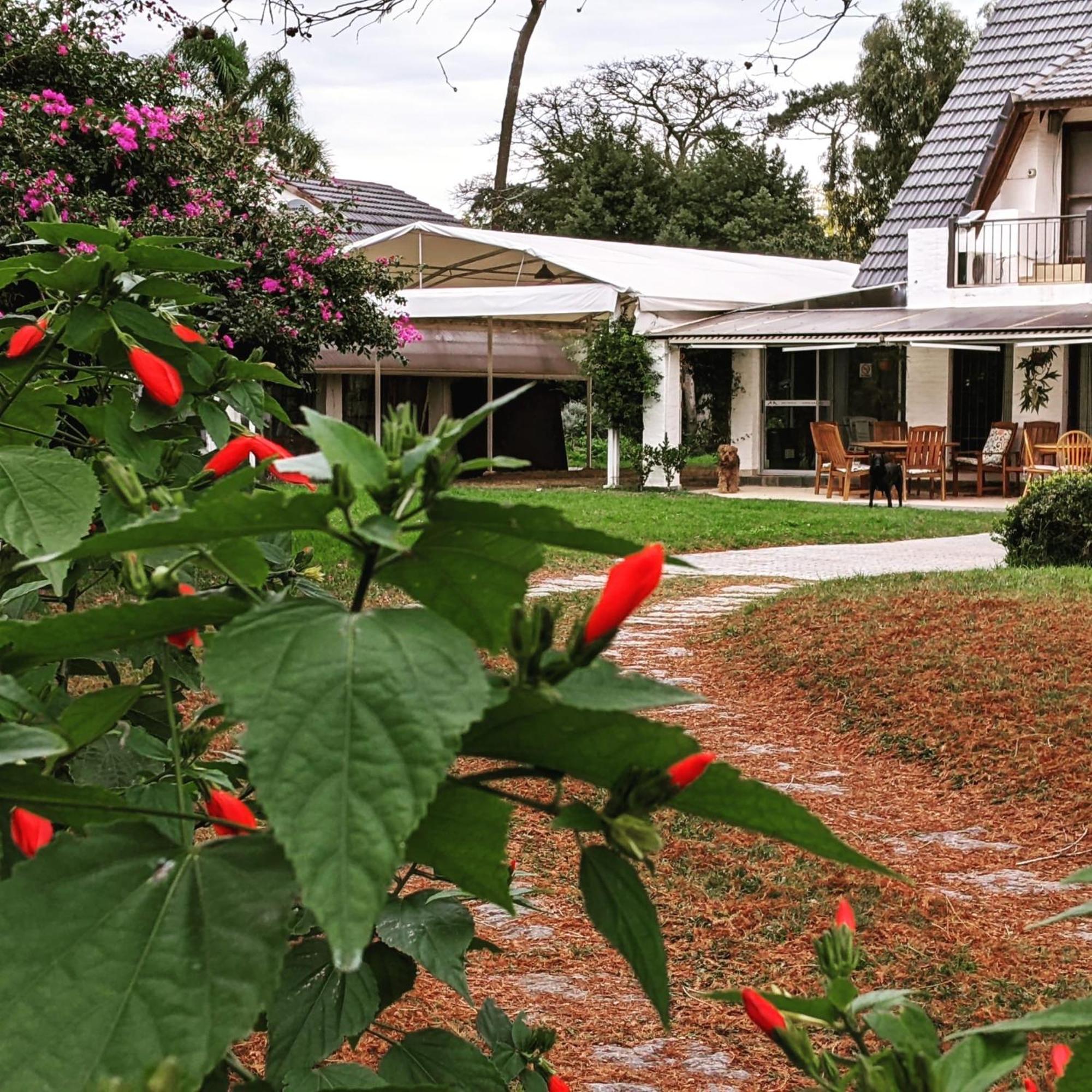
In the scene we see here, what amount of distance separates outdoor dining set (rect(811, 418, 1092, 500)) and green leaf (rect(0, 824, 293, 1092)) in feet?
66.0

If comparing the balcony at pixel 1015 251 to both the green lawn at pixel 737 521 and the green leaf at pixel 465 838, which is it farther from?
the green leaf at pixel 465 838

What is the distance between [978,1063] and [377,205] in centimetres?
3120

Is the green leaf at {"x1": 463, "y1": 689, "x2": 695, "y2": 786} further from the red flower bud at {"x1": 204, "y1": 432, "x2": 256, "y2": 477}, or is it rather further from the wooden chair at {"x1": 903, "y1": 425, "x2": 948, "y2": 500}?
the wooden chair at {"x1": 903, "y1": 425, "x2": 948, "y2": 500}

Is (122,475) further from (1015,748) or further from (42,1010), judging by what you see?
(1015,748)

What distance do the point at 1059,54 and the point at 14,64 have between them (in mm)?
16630

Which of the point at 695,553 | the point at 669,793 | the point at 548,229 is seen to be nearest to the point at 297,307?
the point at 695,553

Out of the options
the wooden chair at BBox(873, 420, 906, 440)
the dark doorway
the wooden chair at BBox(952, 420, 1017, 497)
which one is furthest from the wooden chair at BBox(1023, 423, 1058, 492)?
the wooden chair at BBox(873, 420, 906, 440)

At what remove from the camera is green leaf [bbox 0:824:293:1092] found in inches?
26.5

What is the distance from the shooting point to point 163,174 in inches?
492

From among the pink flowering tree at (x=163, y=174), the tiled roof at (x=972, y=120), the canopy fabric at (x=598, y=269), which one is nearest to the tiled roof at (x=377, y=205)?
the canopy fabric at (x=598, y=269)

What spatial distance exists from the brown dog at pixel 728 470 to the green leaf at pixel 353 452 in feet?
70.5

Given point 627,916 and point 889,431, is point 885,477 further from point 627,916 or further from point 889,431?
point 627,916

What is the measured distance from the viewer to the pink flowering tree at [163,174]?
1114 centimetres

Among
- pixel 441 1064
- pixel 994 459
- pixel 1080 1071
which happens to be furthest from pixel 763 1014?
pixel 994 459
